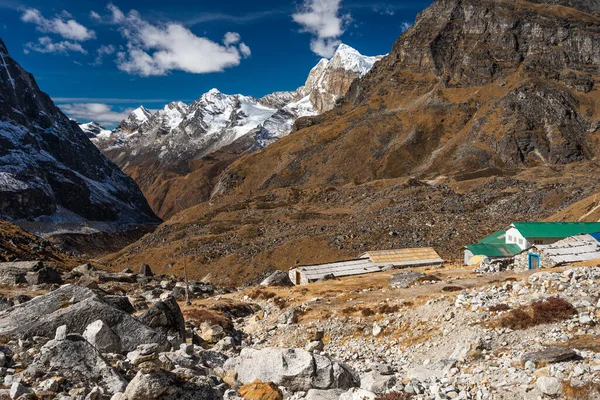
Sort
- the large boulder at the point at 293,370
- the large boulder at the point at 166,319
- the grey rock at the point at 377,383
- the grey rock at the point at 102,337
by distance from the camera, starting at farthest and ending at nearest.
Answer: the large boulder at the point at 166,319 → the grey rock at the point at 102,337 → the large boulder at the point at 293,370 → the grey rock at the point at 377,383

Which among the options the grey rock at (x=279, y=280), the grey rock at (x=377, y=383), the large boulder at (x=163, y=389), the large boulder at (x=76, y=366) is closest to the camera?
the large boulder at (x=163, y=389)

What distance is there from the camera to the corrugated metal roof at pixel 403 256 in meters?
60.8

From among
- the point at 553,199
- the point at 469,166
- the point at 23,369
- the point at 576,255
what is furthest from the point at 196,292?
the point at 469,166

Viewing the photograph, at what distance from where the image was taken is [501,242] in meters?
60.8

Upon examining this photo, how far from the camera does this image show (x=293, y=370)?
15609 millimetres

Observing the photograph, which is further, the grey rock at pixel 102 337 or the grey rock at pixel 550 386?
the grey rock at pixel 102 337

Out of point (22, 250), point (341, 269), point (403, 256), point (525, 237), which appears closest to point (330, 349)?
point (341, 269)

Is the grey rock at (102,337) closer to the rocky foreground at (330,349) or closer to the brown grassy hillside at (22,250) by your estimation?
the rocky foreground at (330,349)

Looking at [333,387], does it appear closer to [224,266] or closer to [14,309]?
[14,309]

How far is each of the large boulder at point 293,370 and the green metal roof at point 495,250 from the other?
43.4 metres

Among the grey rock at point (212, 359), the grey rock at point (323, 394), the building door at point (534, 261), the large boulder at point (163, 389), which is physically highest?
the building door at point (534, 261)

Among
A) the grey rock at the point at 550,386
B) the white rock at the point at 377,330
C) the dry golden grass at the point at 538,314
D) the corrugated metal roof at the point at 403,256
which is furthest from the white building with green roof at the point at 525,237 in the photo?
the grey rock at the point at 550,386

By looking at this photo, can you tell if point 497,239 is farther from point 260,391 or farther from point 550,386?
point 260,391

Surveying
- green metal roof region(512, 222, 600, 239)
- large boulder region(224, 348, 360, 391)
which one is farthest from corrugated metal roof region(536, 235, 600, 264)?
large boulder region(224, 348, 360, 391)
